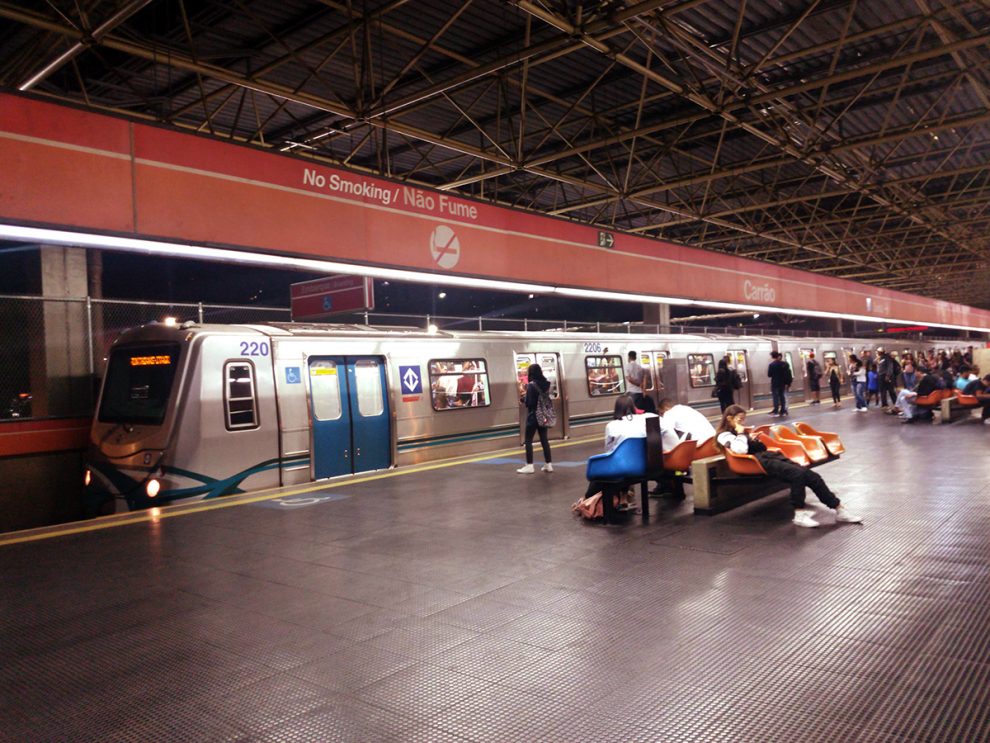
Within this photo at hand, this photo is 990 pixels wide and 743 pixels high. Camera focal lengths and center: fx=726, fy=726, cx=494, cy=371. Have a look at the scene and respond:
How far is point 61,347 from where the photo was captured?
10.8 m

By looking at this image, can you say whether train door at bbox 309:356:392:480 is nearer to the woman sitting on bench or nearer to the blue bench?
the blue bench

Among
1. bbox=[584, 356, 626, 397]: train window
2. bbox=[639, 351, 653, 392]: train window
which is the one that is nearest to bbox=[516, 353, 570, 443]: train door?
bbox=[584, 356, 626, 397]: train window

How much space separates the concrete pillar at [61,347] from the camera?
10398mm

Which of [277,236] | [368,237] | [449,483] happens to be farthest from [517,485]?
[277,236]

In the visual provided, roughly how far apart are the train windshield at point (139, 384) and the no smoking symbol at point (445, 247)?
3.93 metres

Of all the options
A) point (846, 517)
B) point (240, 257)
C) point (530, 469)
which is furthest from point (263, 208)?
point (846, 517)

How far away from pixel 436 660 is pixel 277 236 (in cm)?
403

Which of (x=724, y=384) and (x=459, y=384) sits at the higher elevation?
(x=459, y=384)

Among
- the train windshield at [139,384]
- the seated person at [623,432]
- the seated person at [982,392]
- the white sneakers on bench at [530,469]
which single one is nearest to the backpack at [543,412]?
the white sneakers on bench at [530,469]

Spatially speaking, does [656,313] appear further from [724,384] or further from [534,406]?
[534,406]

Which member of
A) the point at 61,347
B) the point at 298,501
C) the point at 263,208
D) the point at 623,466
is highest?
the point at 263,208

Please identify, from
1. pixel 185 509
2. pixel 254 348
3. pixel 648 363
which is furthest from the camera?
pixel 648 363

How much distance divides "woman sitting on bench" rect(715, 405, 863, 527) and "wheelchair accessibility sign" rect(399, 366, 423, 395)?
6.08 metres

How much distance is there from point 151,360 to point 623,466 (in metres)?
6.29
